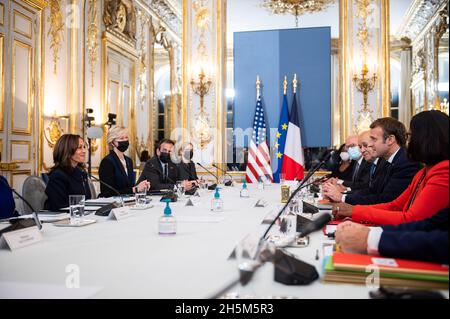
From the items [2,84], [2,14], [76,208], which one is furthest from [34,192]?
[2,14]

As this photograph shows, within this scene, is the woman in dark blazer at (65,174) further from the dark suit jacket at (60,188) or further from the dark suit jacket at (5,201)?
the dark suit jacket at (5,201)

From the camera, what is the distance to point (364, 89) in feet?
20.7

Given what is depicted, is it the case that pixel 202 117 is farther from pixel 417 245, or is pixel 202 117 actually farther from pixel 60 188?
pixel 417 245

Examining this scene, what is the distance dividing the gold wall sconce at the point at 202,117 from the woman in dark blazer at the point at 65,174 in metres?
3.42

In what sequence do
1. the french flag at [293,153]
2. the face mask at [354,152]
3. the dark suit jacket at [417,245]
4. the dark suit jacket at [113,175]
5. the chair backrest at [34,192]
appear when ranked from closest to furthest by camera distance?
the dark suit jacket at [417,245] → the chair backrest at [34,192] → the dark suit jacket at [113,175] → the face mask at [354,152] → the french flag at [293,153]

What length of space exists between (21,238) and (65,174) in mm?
1592

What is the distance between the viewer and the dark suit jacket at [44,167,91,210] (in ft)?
9.85

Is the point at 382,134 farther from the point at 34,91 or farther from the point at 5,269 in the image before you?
the point at 34,91

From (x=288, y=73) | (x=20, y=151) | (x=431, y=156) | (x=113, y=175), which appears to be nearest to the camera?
(x=431, y=156)

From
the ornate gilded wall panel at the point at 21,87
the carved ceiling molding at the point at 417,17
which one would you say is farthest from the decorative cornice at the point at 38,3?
the carved ceiling molding at the point at 417,17

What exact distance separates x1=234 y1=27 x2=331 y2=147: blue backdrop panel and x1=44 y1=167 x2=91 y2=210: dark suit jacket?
4.42 m

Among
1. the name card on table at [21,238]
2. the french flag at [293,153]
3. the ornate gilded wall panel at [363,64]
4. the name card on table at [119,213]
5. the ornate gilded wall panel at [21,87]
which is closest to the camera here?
the name card on table at [21,238]

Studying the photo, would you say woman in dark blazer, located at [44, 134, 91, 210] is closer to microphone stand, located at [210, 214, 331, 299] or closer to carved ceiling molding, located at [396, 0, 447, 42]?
microphone stand, located at [210, 214, 331, 299]

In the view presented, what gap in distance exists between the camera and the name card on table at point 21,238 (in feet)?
5.03
